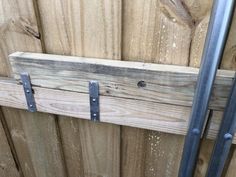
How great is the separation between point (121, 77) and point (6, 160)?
73 centimetres

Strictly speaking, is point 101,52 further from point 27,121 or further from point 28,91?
point 27,121

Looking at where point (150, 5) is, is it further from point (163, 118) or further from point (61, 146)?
point (61, 146)

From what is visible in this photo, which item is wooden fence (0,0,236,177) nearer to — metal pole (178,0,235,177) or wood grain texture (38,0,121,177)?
wood grain texture (38,0,121,177)

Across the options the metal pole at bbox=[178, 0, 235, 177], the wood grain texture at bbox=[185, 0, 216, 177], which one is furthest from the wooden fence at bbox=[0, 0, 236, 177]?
the metal pole at bbox=[178, 0, 235, 177]

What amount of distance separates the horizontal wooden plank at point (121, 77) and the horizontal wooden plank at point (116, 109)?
Answer: 0.02 metres

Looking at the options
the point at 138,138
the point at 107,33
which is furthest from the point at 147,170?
the point at 107,33

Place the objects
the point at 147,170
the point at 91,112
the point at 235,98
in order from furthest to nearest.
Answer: the point at 147,170, the point at 91,112, the point at 235,98

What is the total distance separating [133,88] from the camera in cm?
63

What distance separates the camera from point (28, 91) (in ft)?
2.43

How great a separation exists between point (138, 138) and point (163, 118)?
15 cm

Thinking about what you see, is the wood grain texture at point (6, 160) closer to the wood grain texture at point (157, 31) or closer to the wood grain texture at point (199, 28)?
the wood grain texture at point (157, 31)

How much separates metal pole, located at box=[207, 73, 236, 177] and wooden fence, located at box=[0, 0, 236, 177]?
92 millimetres

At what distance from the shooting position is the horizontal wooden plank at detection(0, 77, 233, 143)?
64 cm

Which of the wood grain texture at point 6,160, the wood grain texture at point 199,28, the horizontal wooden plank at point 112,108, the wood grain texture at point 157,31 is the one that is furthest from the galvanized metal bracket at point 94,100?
the wood grain texture at point 6,160
